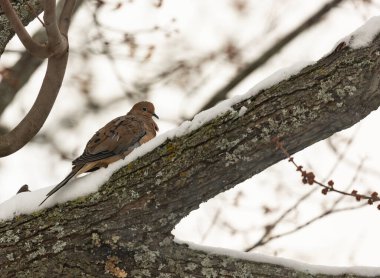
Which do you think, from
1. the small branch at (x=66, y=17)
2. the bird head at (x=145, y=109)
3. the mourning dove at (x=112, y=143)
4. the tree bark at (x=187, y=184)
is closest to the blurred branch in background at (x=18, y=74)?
the bird head at (x=145, y=109)

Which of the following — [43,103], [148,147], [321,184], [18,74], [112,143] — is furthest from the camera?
[18,74]

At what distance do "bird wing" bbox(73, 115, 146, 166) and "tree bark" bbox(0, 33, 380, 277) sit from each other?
0.84 metres

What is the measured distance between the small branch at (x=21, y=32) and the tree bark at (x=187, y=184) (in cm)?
78

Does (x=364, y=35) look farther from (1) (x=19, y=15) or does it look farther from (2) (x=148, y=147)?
(1) (x=19, y=15)

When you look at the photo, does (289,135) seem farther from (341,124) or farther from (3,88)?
(3,88)

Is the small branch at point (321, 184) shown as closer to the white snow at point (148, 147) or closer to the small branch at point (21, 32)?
the white snow at point (148, 147)

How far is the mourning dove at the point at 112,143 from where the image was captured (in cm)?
425

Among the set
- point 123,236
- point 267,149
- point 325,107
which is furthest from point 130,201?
point 325,107

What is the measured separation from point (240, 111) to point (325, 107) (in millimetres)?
422

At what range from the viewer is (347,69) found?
3.21 m

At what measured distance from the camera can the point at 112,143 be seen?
14.6 feet

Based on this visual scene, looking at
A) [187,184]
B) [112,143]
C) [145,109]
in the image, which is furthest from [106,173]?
[145,109]

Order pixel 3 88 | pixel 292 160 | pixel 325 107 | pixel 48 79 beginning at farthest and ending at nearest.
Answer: pixel 3 88
pixel 48 79
pixel 325 107
pixel 292 160

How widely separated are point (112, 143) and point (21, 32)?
Result: 4.21 ft
